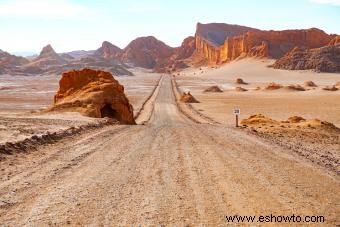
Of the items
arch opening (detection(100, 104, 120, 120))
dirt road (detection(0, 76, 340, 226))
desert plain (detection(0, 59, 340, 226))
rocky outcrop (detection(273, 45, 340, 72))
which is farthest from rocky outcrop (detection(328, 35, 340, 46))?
dirt road (detection(0, 76, 340, 226))

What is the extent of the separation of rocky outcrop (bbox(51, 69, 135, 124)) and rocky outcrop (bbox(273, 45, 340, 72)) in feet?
414

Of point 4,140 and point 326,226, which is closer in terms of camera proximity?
point 326,226

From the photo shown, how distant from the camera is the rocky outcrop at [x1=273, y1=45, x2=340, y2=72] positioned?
152625 mm

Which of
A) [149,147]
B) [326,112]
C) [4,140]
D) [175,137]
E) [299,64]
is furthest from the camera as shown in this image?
[299,64]

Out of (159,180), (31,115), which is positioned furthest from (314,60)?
(159,180)

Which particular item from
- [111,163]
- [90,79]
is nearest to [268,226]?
[111,163]

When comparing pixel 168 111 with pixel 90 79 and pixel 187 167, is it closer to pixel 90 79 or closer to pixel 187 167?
pixel 90 79

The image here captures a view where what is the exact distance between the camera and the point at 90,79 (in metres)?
38.6

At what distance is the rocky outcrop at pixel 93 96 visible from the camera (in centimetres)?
3200

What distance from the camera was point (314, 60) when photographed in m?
157

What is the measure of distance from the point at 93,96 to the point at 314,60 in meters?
136

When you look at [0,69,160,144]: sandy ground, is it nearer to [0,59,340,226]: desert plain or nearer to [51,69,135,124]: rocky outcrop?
[0,59,340,226]: desert plain

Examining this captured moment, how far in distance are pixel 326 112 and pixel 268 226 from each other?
4275cm

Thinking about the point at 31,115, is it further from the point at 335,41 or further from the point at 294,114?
the point at 335,41
